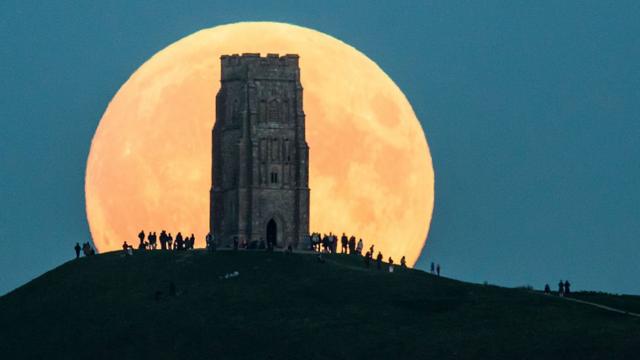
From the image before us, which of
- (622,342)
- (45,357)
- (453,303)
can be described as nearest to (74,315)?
(45,357)

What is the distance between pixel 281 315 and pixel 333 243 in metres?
24.2

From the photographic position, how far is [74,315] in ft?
542

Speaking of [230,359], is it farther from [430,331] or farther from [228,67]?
[228,67]

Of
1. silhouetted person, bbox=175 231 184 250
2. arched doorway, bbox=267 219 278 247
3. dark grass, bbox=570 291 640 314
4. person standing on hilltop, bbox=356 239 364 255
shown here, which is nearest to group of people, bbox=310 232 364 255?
person standing on hilltop, bbox=356 239 364 255

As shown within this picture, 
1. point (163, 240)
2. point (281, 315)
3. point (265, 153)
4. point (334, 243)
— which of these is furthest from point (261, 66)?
point (281, 315)

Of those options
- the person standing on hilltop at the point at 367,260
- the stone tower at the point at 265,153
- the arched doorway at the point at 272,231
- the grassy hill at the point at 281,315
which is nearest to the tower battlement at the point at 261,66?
the stone tower at the point at 265,153

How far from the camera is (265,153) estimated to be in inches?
7525

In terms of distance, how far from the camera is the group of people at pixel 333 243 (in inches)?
7249

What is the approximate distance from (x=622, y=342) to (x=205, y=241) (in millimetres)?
52496

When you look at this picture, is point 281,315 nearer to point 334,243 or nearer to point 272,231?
point 334,243

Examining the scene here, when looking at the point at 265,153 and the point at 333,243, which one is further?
the point at 265,153

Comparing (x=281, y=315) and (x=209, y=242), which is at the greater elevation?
(x=209, y=242)

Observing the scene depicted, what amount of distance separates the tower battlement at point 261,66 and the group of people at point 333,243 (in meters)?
12.3

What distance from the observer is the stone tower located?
190m
